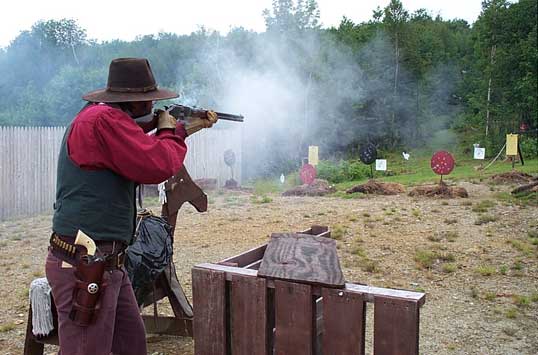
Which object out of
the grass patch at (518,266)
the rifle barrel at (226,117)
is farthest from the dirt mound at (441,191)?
the rifle barrel at (226,117)

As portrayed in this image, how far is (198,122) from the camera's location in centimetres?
308

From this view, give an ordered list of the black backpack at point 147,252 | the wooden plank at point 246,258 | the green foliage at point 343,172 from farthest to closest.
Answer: the green foliage at point 343,172 → the black backpack at point 147,252 → the wooden plank at point 246,258

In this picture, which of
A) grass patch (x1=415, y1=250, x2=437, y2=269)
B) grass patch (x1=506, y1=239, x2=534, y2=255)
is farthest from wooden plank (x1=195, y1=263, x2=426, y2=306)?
grass patch (x1=506, y1=239, x2=534, y2=255)

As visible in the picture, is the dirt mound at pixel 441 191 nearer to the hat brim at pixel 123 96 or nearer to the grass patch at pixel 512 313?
the grass patch at pixel 512 313

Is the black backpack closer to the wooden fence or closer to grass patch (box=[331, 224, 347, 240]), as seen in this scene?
grass patch (box=[331, 224, 347, 240])

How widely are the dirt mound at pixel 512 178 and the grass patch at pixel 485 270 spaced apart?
6536mm

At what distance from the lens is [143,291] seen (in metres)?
3.64

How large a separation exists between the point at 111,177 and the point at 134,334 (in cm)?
81

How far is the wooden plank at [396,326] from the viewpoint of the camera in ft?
7.02

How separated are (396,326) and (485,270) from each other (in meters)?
3.77

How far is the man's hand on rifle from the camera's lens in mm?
3016

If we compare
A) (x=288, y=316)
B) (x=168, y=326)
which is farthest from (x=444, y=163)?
(x=288, y=316)

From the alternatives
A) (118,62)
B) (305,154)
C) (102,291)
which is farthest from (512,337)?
(305,154)

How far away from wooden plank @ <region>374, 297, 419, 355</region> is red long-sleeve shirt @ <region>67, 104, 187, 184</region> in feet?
3.36
